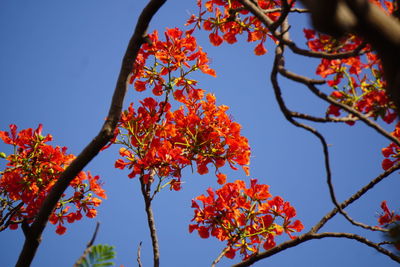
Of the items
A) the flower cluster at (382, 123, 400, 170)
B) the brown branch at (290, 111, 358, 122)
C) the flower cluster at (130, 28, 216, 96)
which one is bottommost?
the brown branch at (290, 111, 358, 122)

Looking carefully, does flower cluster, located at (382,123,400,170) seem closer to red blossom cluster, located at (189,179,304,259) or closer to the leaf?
red blossom cluster, located at (189,179,304,259)

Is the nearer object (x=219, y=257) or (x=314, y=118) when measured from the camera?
(x=314, y=118)

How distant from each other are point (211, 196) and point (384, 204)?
69.8 inches

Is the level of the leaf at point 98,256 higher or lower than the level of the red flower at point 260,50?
lower

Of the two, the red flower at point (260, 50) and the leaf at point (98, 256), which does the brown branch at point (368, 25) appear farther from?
the red flower at point (260, 50)

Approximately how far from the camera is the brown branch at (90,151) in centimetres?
185

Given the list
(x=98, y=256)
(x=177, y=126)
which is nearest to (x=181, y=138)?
(x=177, y=126)

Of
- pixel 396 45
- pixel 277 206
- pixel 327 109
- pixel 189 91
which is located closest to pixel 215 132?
pixel 189 91

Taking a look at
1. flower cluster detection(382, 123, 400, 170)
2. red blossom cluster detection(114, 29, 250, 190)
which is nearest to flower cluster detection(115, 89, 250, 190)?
red blossom cluster detection(114, 29, 250, 190)

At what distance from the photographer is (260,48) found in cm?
351

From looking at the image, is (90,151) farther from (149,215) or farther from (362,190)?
(362,190)

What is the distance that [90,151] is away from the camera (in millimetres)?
1866

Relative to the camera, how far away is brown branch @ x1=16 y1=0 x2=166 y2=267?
185cm

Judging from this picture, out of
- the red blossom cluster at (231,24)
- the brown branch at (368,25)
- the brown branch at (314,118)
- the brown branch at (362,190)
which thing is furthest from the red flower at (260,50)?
the brown branch at (368,25)
